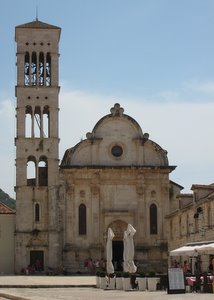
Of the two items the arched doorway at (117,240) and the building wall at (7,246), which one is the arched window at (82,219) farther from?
the building wall at (7,246)

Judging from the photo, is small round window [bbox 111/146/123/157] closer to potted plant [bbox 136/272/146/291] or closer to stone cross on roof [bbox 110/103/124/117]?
stone cross on roof [bbox 110/103/124/117]

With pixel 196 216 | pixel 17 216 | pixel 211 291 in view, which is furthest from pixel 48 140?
pixel 211 291

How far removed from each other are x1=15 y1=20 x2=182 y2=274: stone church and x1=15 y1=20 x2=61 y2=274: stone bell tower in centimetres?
8

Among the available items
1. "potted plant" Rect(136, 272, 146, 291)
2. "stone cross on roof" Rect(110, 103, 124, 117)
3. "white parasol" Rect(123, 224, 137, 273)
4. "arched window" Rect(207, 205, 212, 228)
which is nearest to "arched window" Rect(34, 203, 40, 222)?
"stone cross on roof" Rect(110, 103, 124, 117)

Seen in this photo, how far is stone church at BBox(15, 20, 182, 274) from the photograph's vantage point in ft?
202

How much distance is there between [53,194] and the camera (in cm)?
6181

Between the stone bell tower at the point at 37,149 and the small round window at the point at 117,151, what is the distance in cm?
481

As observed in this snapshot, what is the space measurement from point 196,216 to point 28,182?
60.1ft

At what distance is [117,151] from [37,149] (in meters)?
6.74

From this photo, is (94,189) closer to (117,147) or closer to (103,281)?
(117,147)

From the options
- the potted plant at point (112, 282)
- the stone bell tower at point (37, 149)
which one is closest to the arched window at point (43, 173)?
the stone bell tower at point (37, 149)

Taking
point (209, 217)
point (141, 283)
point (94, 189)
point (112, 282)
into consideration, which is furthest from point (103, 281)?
point (94, 189)

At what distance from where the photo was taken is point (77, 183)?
63.0 m

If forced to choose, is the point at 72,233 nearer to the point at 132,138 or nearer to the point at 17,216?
the point at 17,216
